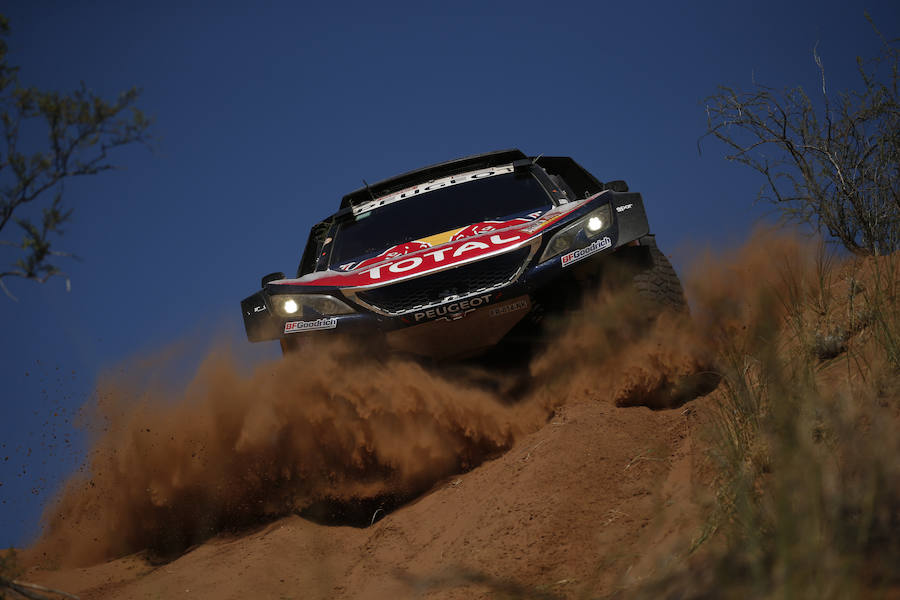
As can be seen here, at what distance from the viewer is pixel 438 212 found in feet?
19.6

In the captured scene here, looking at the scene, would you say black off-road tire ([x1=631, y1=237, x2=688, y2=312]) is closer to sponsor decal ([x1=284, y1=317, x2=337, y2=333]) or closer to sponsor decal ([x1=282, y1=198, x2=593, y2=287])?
sponsor decal ([x1=282, y1=198, x2=593, y2=287])

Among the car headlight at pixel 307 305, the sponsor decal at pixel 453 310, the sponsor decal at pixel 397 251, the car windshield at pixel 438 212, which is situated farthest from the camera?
the car windshield at pixel 438 212

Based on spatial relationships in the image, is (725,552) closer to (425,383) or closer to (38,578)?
(425,383)

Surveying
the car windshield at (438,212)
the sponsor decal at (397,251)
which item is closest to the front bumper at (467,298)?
the sponsor decal at (397,251)

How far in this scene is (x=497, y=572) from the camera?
2.96m

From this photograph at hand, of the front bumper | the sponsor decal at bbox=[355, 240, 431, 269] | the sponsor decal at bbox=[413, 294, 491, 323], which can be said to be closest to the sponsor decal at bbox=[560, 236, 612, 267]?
the front bumper

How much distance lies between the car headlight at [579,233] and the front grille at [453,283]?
0.15m

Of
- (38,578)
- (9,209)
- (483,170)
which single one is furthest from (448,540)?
(483,170)

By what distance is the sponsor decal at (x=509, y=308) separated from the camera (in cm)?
454

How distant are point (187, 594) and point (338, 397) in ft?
4.49

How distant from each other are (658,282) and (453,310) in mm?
1281

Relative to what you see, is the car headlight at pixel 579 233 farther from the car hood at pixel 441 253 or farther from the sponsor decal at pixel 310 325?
the sponsor decal at pixel 310 325

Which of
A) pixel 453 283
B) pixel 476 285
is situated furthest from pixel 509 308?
pixel 453 283

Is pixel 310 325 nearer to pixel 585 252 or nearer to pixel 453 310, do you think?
pixel 453 310
